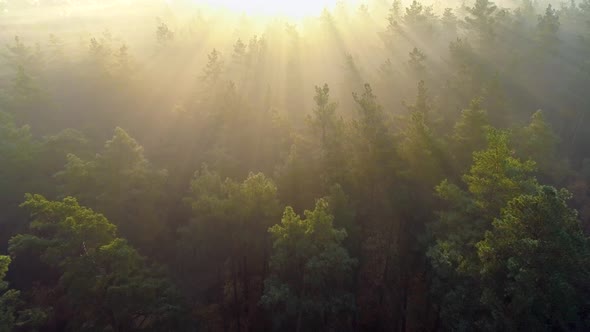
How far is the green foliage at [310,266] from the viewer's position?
2067 centimetres

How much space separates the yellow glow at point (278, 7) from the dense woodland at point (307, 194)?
34.2 meters

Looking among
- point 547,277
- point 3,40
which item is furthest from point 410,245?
point 3,40

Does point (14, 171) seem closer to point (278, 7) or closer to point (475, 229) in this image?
point (475, 229)

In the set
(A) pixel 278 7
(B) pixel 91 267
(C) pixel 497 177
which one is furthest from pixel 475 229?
(A) pixel 278 7

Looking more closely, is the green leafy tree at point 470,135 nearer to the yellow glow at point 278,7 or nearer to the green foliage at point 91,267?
the green foliage at point 91,267

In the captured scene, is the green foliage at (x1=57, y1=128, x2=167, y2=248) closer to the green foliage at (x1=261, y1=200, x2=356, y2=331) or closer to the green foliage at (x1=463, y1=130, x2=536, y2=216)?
the green foliage at (x1=261, y1=200, x2=356, y2=331)

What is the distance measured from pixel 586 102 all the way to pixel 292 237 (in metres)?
46.4

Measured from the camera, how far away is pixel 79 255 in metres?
19.3

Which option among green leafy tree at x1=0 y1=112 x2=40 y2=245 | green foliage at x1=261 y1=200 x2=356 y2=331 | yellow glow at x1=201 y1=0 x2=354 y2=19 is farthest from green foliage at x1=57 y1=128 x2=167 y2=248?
yellow glow at x1=201 y1=0 x2=354 y2=19

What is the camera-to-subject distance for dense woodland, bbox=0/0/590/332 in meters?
17.7

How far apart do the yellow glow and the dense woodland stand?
1347 inches

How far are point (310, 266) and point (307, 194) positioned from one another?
10.1 m

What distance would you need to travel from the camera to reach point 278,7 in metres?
99.2

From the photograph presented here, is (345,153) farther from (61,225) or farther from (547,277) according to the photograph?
(61,225)
